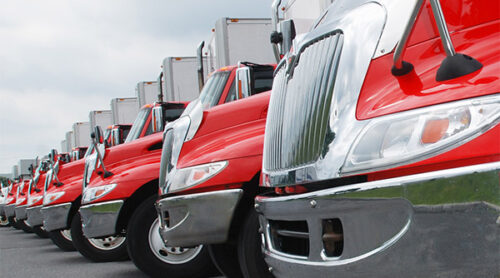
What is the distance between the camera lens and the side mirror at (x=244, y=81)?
645 centimetres

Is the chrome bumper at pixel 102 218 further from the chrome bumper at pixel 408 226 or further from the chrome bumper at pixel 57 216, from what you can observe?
the chrome bumper at pixel 408 226

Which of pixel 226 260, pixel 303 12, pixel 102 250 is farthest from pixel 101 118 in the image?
pixel 226 260

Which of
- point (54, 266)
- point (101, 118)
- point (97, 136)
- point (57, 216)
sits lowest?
point (54, 266)

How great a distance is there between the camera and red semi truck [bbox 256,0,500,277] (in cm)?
209

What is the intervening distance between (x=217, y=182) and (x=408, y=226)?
2.78m

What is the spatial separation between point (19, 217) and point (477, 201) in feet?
52.1

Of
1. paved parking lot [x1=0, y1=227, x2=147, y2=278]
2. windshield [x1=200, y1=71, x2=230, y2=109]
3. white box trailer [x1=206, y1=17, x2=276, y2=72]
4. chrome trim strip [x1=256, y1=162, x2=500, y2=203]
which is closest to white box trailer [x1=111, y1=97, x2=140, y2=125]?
paved parking lot [x1=0, y1=227, x2=147, y2=278]

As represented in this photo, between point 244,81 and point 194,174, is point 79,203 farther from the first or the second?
point 194,174

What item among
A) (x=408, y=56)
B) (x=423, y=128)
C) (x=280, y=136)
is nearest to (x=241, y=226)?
(x=280, y=136)

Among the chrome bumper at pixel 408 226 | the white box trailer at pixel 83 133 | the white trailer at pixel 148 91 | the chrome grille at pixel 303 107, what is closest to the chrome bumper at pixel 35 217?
the white trailer at pixel 148 91

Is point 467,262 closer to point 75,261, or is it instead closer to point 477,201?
point 477,201

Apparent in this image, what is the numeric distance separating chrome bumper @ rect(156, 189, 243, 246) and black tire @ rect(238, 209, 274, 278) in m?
0.19

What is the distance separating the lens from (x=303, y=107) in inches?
118

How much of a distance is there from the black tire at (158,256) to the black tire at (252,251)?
1766mm
